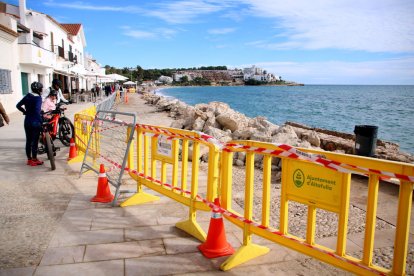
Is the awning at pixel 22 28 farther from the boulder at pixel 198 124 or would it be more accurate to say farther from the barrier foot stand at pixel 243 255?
the barrier foot stand at pixel 243 255

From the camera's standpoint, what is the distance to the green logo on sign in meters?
3.10

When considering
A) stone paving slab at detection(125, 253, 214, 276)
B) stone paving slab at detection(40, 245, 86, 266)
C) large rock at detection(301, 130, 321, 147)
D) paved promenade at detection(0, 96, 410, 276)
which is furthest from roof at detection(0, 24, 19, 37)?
stone paving slab at detection(125, 253, 214, 276)

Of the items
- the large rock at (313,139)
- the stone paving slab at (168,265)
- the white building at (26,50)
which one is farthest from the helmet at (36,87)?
the white building at (26,50)

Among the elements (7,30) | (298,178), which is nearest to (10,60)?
(7,30)

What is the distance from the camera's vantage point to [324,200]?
2.96m

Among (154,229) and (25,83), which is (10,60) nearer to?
(25,83)

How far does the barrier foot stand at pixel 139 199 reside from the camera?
535 centimetres

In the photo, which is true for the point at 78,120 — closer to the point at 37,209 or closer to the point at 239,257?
the point at 37,209

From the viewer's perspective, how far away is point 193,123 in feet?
43.5

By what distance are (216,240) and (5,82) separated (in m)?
18.5

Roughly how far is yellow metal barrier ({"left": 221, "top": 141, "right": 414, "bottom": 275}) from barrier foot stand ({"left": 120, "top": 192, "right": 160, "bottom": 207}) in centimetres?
205

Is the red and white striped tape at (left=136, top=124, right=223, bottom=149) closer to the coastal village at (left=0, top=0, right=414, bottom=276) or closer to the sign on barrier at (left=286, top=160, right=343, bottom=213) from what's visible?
the coastal village at (left=0, top=0, right=414, bottom=276)

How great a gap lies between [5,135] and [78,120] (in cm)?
495

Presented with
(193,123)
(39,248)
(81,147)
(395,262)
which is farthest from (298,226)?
(193,123)
